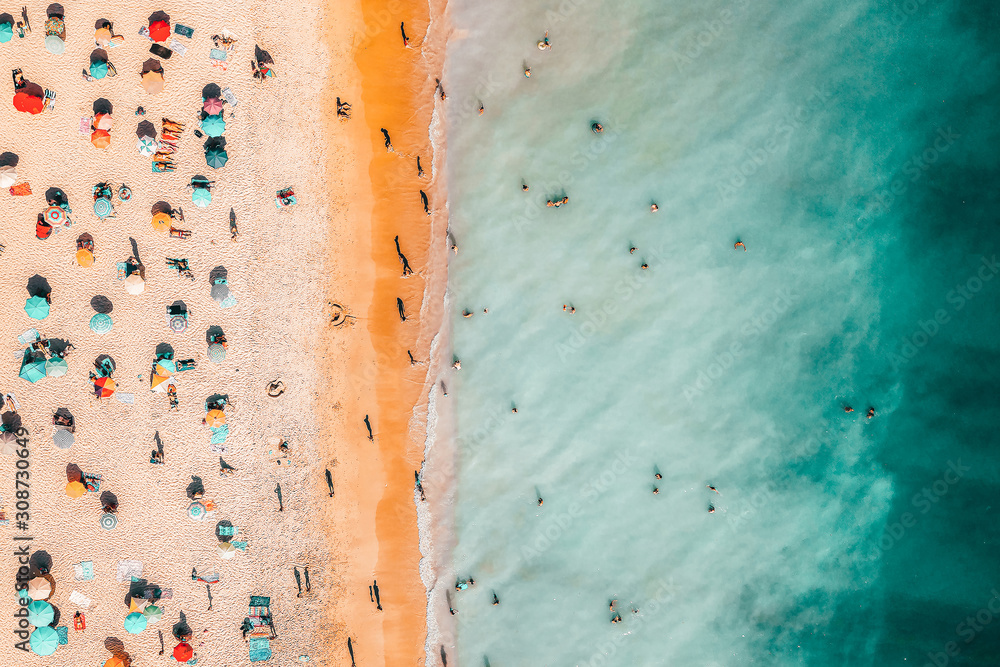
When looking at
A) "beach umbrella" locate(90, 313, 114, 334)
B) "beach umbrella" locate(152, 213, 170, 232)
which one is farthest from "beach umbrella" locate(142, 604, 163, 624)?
"beach umbrella" locate(152, 213, 170, 232)

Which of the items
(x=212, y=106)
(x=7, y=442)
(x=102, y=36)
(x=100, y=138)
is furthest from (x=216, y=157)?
(x=7, y=442)

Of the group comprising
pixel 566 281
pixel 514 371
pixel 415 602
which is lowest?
pixel 415 602

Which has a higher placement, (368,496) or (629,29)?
(629,29)

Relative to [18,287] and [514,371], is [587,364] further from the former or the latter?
[18,287]

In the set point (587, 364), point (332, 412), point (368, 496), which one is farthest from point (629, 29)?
point (368, 496)

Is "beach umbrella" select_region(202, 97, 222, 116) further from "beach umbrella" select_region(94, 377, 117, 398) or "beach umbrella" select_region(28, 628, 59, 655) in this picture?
"beach umbrella" select_region(28, 628, 59, 655)

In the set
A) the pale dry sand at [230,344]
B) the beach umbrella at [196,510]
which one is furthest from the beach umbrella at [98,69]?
the beach umbrella at [196,510]
